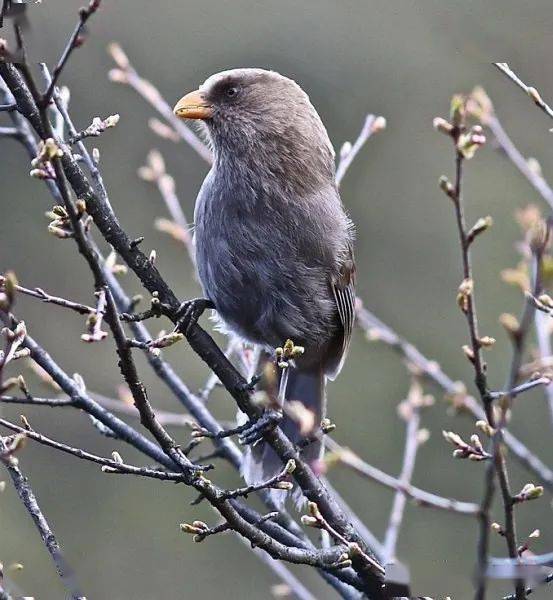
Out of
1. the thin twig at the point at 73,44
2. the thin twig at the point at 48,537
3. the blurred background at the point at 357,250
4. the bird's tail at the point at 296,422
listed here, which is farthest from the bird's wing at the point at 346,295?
the blurred background at the point at 357,250

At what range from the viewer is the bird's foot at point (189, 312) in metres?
3.17

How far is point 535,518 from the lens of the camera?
9.59 m

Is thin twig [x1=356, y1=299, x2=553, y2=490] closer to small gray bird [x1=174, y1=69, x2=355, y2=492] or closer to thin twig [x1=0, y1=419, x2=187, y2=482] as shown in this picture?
small gray bird [x1=174, y1=69, x2=355, y2=492]

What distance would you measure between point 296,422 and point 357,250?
7.53 meters

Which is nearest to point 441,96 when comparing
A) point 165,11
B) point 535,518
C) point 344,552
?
point 165,11

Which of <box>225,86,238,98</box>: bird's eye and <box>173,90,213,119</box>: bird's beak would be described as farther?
<box>225,86,238,98</box>: bird's eye

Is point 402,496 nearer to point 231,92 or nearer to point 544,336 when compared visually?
point 544,336

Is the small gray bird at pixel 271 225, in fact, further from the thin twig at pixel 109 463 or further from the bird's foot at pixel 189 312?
the thin twig at pixel 109 463

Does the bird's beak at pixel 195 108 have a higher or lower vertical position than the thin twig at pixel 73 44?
higher

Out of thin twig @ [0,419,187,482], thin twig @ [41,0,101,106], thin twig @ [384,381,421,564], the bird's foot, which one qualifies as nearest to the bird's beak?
the bird's foot

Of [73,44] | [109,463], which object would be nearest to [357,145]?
[109,463]

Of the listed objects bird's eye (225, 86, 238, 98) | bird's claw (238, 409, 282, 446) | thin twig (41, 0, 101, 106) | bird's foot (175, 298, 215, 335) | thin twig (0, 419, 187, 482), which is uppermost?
bird's eye (225, 86, 238, 98)

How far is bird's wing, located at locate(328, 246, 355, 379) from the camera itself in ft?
13.9

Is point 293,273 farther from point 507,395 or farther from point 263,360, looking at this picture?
point 507,395
